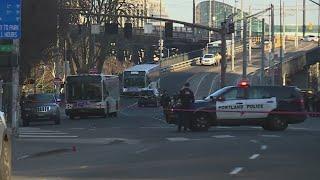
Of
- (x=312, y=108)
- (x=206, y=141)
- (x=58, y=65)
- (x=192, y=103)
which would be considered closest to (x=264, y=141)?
(x=206, y=141)

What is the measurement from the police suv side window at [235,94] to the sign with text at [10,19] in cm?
828

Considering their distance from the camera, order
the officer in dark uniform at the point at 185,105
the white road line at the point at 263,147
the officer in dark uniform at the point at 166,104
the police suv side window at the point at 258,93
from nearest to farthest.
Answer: the white road line at the point at 263,147 < the officer in dark uniform at the point at 185,105 < the police suv side window at the point at 258,93 < the officer in dark uniform at the point at 166,104

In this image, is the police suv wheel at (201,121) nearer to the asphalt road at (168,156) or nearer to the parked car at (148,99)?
the asphalt road at (168,156)

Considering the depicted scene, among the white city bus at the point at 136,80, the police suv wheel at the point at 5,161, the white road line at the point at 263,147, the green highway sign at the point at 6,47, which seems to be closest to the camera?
the police suv wheel at the point at 5,161

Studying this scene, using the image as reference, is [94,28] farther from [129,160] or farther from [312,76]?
[312,76]

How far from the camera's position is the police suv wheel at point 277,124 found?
28339 mm

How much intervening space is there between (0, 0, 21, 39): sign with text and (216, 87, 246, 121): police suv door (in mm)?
8084

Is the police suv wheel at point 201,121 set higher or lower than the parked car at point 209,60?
lower

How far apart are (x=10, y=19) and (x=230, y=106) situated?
29.3 feet

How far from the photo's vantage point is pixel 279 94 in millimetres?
28812

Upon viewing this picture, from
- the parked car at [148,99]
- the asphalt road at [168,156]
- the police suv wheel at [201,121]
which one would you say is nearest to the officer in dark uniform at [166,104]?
the police suv wheel at [201,121]

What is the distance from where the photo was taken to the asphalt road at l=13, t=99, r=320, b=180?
14.1 metres

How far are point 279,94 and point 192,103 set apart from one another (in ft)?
11.6

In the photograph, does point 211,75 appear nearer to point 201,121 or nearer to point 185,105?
point 201,121
